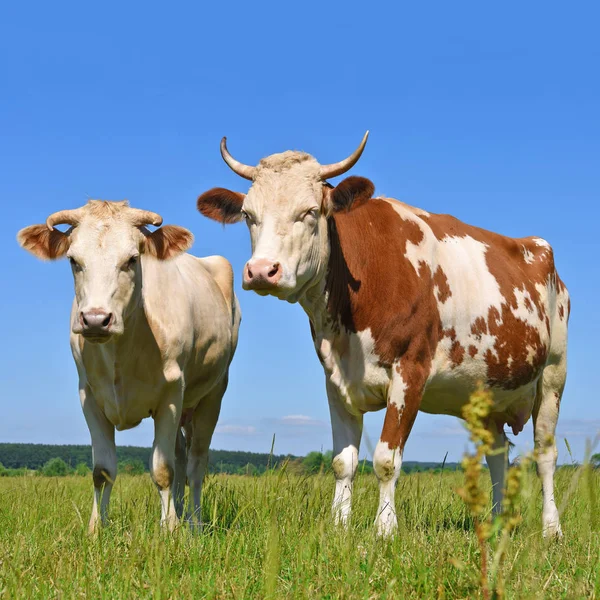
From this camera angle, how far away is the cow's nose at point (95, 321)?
19.8 feet

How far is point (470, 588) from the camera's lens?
3990 millimetres

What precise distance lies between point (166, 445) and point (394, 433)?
1.95m

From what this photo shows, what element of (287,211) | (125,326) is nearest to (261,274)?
(287,211)

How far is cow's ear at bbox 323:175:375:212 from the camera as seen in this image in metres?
6.66

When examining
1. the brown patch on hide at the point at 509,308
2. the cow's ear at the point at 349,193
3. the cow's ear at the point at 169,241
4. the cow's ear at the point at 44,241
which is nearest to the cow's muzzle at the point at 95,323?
the cow's ear at the point at 44,241

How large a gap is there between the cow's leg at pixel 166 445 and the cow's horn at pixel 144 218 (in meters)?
1.38

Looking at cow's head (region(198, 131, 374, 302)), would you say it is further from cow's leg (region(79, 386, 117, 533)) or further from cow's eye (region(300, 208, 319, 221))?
cow's leg (region(79, 386, 117, 533))

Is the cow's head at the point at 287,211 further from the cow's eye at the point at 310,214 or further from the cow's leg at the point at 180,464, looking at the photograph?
the cow's leg at the point at 180,464

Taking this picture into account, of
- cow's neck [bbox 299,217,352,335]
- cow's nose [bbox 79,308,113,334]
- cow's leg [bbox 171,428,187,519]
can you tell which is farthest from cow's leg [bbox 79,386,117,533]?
cow's neck [bbox 299,217,352,335]

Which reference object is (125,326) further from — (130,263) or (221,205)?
(221,205)

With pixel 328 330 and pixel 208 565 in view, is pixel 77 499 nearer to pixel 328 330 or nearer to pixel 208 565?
pixel 328 330

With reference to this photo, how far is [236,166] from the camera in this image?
7035 mm

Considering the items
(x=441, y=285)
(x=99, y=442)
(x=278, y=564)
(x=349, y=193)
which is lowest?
(x=278, y=564)

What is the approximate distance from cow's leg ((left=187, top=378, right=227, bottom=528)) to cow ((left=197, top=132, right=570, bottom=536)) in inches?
92.9
